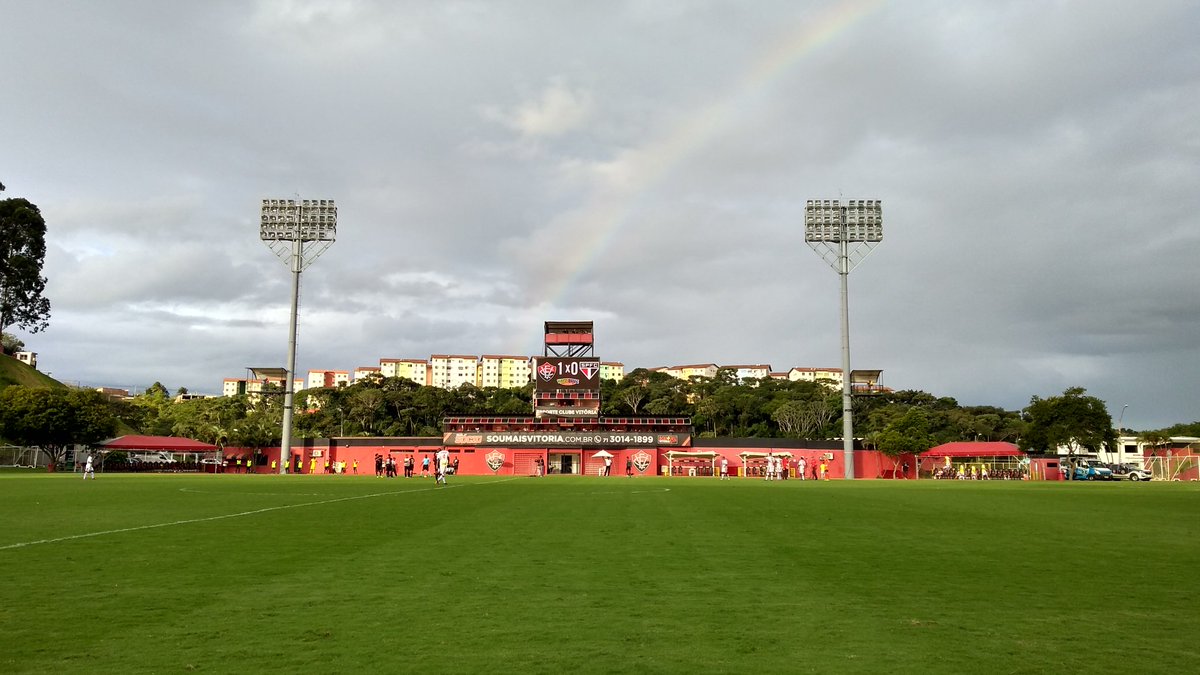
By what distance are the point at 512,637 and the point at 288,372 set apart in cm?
6282

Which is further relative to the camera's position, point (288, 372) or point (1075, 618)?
point (288, 372)

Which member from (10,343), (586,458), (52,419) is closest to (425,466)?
(586,458)

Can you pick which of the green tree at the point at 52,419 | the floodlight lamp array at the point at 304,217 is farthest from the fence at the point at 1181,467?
the green tree at the point at 52,419

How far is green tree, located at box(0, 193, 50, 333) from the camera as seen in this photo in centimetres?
7538

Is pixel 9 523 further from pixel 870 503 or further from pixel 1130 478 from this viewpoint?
pixel 1130 478

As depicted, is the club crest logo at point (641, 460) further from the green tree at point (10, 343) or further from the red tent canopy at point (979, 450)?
the green tree at point (10, 343)

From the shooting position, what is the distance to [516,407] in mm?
120500

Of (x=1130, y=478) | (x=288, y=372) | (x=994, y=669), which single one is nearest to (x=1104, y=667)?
(x=994, y=669)

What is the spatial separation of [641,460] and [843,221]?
1086 inches

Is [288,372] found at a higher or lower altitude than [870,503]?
higher

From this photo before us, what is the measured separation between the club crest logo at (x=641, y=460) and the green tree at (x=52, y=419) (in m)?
44.8

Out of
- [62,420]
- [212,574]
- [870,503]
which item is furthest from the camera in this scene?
[62,420]

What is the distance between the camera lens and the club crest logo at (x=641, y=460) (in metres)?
72.7

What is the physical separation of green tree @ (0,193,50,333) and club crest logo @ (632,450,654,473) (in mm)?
61238
